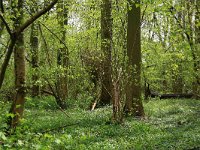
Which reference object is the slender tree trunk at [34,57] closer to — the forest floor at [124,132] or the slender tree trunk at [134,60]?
the forest floor at [124,132]

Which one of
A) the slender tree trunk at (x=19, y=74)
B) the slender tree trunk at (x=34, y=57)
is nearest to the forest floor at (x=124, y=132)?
the slender tree trunk at (x=19, y=74)

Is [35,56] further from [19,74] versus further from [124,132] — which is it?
[19,74]

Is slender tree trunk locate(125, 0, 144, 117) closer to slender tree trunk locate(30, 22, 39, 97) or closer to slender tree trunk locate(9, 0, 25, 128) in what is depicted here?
slender tree trunk locate(30, 22, 39, 97)

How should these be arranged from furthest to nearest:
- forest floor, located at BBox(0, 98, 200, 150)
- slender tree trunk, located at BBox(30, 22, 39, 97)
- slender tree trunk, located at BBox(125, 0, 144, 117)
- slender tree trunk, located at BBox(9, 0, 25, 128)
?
1. slender tree trunk, located at BBox(30, 22, 39, 97)
2. slender tree trunk, located at BBox(125, 0, 144, 117)
3. forest floor, located at BBox(0, 98, 200, 150)
4. slender tree trunk, located at BBox(9, 0, 25, 128)

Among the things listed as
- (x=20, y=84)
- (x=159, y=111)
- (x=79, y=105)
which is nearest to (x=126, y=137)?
(x=20, y=84)

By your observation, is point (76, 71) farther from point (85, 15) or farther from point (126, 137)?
point (126, 137)

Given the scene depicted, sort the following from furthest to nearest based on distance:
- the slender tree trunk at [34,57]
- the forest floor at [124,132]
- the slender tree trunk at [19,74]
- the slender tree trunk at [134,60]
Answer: the slender tree trunk at [34,57] → the slender tree trunk at [134,60] → the forest floor at [124,132] → the slender tree trunk at [19,74]

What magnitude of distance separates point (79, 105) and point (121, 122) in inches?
364

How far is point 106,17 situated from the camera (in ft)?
51.0

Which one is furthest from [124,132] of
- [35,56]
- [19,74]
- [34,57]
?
[34,57]

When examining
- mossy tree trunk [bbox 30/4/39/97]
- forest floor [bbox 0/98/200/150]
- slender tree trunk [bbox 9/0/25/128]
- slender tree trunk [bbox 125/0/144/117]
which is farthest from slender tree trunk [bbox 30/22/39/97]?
slender tree trunk [bbox 125/0/144/117]

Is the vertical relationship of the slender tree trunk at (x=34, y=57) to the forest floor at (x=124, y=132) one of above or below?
above

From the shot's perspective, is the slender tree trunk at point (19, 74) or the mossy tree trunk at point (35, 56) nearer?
the slender tree trunk at point (19, 74)

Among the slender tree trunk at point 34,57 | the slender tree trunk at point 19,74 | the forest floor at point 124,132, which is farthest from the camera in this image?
the slender tree trunk at point 34,57
